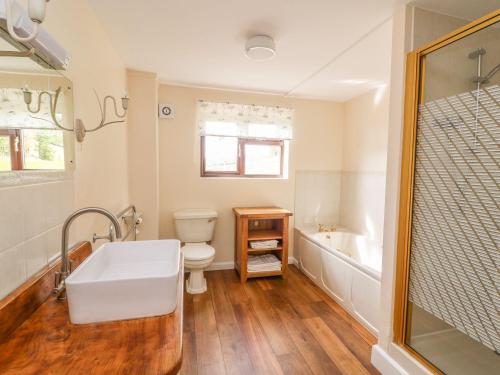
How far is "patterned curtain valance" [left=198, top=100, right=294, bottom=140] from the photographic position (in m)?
2.80

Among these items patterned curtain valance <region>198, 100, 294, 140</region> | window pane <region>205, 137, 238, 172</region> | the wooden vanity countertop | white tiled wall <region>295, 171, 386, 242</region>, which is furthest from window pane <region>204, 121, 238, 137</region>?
the wooden vanity countertop

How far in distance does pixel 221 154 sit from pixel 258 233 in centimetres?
106

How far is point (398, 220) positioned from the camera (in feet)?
4.89

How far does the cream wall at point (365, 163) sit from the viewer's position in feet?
8.66

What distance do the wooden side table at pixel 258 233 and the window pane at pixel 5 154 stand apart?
197 centimetres

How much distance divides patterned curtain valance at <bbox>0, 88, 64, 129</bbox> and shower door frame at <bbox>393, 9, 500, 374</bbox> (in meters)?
1.82

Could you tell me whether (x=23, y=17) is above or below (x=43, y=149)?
above

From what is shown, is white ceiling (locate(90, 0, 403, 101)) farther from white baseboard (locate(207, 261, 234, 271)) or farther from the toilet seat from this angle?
white baseboard (locate(207, 261, 234, 271))

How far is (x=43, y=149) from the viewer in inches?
39.2

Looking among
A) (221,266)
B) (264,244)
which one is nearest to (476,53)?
(264,244)

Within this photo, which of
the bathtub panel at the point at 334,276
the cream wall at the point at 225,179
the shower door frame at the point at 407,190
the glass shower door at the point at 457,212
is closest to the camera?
the glass shower door at the point at 457,212

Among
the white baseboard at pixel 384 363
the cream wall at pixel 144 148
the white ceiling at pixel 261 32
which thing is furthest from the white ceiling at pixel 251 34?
the white baseboard at pixel 384 363

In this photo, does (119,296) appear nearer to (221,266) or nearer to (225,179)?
(225,179)

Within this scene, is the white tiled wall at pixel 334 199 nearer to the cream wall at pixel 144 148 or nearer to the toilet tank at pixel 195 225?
the toilet tank at pixel 195 225
